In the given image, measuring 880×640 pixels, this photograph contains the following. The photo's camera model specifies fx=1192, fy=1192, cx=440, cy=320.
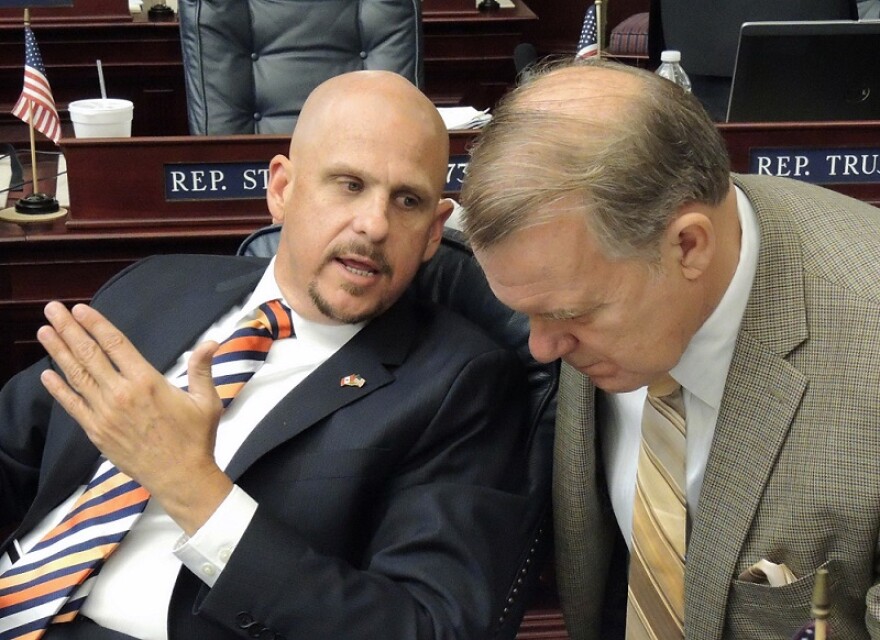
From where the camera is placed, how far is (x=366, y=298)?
1.76 metres

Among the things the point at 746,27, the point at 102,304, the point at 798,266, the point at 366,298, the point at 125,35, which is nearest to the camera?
the point at 798,266

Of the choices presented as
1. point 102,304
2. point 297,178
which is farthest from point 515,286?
point 102,304

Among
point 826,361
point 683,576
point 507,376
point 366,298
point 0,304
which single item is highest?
point 826,361

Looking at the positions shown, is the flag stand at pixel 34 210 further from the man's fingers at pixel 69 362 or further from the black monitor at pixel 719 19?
the black monitor at pixel 719 19

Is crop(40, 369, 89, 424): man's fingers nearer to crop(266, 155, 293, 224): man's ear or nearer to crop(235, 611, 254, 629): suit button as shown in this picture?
crop(235, 611, 254, 629): suit button

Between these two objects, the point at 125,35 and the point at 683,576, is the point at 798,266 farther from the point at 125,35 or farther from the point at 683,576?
the point at 125,35

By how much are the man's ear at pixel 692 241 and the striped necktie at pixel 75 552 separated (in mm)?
731

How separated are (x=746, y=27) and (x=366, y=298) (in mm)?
1427

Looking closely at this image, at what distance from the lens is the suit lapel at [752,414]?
1353 mm

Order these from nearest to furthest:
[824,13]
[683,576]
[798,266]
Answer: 1. [798,266]
2. [683,576]
3. [824,13]

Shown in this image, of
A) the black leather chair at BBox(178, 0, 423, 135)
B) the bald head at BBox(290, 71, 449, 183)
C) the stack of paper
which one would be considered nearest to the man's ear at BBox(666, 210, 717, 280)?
the bald head at BBox(290, 71, 449, 183)

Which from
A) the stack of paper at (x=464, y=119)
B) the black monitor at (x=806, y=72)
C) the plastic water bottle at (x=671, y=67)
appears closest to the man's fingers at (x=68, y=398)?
the stack of paper at (x=464, y=119)

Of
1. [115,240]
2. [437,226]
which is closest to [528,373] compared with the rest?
[437,226]

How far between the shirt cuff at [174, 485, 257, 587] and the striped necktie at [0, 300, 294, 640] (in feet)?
0.65
